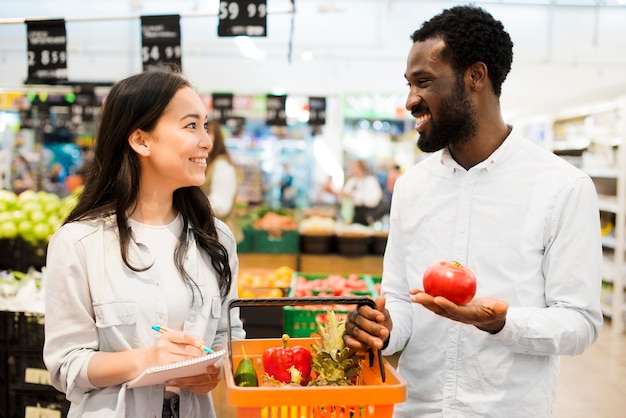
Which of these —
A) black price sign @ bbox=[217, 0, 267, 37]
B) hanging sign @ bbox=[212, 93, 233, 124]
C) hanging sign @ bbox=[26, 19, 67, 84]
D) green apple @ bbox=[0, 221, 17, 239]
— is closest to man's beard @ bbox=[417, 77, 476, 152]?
black price sign @ bbox=[217, 0, 267, 37]

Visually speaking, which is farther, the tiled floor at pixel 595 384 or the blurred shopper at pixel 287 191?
the blurred shopper at pixel 287 191

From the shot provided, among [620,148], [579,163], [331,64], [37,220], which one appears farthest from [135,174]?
[331,64]

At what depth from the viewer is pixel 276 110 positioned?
9.88 meters

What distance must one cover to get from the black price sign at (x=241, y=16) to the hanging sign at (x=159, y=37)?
2.15 ft

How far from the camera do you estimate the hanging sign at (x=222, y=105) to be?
10.4 meters

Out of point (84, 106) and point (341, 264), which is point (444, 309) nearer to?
point (341, 264)

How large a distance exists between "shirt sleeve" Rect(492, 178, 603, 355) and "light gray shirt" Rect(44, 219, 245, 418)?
0.93 metres

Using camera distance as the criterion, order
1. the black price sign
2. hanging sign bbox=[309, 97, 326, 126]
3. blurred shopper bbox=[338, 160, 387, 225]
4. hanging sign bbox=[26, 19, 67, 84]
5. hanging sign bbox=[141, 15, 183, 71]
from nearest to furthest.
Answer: the black price sign
hanging sign bbox=[141, 15, 183, 71]
hanging sign bbox=[26, 19, 67, 84]
hanging sign bbox=[309, 97, 326, 126]
blurred shopper bbox=[338, 160, 387, 225]

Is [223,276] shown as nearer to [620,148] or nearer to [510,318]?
[510,318]

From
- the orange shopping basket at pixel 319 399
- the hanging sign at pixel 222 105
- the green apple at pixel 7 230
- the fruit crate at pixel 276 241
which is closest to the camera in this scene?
the orange shopping basket at pixel 319 399

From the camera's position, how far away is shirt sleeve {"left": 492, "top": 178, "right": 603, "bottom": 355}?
162cm

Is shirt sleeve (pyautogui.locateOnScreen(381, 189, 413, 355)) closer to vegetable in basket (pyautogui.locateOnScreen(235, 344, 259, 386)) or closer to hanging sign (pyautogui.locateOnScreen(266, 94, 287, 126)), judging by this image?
vegetable in basket (pyautogui.locateOnScreen(235, 344, 259, 386))

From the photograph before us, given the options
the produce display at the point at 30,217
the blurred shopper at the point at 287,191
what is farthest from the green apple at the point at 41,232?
the blurred shopper at the point at 287,191

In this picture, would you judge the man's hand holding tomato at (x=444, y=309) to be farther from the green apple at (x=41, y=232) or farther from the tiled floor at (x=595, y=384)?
the tiled floor at (x=595, y=384)
